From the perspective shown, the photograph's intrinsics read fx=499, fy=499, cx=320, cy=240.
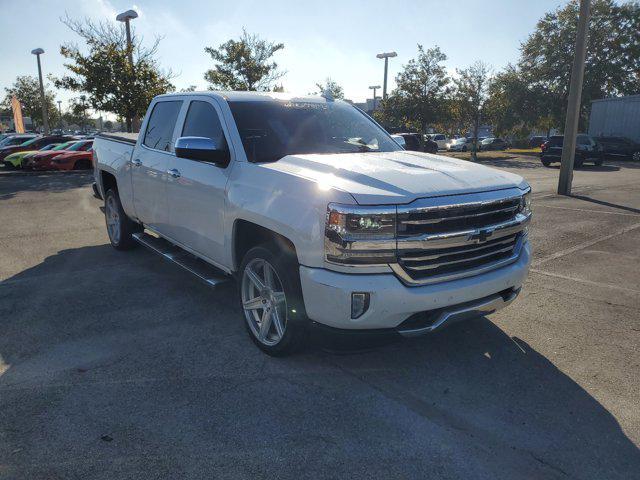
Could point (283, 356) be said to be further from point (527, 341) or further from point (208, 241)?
point (527, 341)

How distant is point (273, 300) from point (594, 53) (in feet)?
162

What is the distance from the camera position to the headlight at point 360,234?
9.70 ft

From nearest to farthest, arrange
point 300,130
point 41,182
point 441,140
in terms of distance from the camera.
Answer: point 300,130
point 41,182
point 441,140

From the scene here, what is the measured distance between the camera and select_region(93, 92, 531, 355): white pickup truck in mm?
2988

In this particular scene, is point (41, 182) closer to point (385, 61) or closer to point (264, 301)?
point (264, 301)

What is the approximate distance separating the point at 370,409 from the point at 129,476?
4.61 feet

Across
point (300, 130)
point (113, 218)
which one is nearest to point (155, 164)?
point (300, 130)

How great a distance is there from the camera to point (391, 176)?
335 cm

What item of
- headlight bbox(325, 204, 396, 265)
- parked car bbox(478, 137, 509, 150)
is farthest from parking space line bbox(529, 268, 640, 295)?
parked car bbox(478, 137, 509, 150)

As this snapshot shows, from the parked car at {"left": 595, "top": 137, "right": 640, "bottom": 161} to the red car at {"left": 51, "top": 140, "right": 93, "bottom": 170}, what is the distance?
2867 cm

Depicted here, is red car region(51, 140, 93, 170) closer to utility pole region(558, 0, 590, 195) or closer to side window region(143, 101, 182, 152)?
side window region(143, 101, 182, 152)

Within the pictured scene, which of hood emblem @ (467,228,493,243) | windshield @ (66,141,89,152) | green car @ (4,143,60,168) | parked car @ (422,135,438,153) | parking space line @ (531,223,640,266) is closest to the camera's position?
hood emblem @ (467,228,493,243)

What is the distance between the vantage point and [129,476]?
2.48 m

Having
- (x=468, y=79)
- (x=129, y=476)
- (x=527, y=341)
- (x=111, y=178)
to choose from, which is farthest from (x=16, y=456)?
(x=468, y=79)
